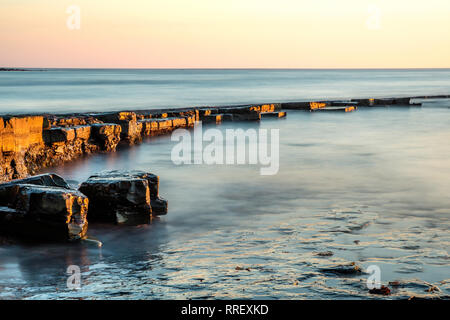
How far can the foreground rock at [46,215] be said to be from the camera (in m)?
6.14

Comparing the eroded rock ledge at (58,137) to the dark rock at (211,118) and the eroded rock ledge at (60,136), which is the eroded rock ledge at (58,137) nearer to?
the eroded rock ledge at (60,136)

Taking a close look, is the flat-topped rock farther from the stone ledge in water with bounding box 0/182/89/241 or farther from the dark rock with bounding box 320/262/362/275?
the dark rock with bounding box 320/262/362/275

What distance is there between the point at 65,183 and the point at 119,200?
90 centimetres

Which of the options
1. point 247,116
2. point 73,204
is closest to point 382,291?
point 73,204

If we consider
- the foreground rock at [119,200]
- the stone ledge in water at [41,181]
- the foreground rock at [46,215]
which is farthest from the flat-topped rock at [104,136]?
the foreground rock at [46,215]

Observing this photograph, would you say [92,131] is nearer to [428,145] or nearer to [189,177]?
[189,177]

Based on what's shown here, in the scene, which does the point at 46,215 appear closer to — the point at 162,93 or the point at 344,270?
the point at 344,270

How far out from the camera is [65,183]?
24.6ft

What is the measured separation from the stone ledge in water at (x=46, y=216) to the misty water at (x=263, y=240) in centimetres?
21

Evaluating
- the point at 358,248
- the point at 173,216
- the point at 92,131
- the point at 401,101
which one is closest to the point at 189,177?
the point at 173,216

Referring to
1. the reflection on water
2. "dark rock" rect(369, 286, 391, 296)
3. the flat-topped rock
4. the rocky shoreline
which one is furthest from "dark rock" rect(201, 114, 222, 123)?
"dark rock" rect(369, 286, 391, 296)

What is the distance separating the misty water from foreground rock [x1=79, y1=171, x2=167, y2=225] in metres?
0.21
